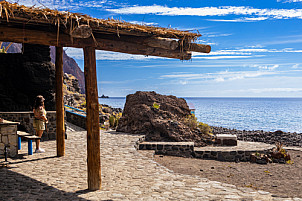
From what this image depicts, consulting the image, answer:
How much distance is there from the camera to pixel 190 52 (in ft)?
25.4

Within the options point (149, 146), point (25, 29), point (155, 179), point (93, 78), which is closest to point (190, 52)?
point (93, 78)

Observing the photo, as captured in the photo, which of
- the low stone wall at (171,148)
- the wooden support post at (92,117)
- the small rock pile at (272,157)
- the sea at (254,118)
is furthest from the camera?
the sea at (254,118)

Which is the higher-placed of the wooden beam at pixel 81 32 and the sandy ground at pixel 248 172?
the wooden beam at pixel 81 32

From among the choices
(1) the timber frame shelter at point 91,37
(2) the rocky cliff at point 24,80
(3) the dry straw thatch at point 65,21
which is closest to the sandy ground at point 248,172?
(1) the timber frame shelter at point 91,37

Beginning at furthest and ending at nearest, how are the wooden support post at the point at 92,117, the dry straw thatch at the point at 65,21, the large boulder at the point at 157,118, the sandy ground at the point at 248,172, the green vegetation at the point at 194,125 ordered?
1. the green vegetation at the point at 194,125
2. the large boulder at the point at 157,118
3. the sandy ground at the point at 248,172
4. the wooden support post at the point at 92,117
5. the dry straw thatch at the point at 65,21

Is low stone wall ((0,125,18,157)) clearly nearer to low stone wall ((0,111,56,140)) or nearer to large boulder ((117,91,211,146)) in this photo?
low stone wall ((0,111,56,140))

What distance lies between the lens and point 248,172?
9.58 metres

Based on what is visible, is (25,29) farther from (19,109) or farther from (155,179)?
(19,109)

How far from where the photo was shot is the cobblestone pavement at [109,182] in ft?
19.4

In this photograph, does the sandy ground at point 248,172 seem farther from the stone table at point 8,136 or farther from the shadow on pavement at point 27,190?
the stone table at point 8,136

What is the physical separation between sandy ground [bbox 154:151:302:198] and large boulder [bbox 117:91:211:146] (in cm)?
206

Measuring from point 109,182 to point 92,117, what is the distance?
1.68 meters

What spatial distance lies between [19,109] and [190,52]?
8.78 meters

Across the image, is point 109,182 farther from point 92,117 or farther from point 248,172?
point 248,172
